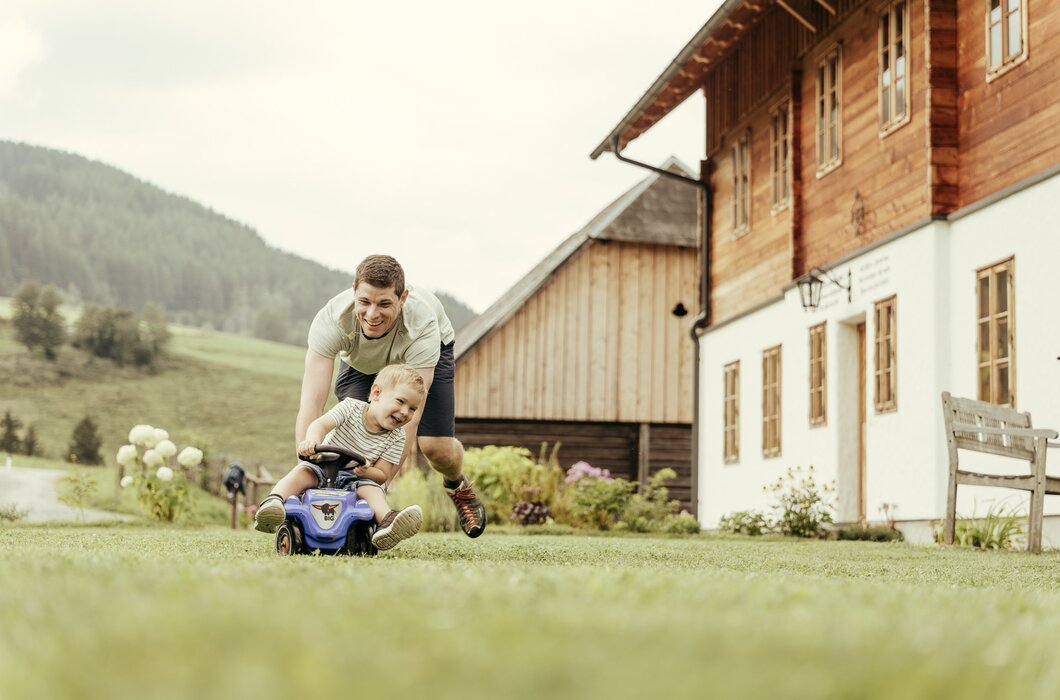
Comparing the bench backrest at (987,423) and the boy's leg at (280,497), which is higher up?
the bench backrest at (987,423)

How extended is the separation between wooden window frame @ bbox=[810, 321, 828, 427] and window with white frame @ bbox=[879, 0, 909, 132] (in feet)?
8.47

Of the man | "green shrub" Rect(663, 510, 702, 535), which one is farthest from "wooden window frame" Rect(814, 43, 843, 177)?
the man

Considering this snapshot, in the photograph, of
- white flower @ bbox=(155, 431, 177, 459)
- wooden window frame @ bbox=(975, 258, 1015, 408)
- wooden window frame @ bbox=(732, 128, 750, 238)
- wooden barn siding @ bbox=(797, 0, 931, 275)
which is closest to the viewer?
wooden window frame @ bbox=(975, 258, 1015, 408)

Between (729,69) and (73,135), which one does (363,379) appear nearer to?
(729,69)

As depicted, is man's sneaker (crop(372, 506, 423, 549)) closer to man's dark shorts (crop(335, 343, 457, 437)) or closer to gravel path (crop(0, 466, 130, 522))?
man's dark shorts (crop(335, 343, 457, 437))

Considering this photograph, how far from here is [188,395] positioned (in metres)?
61.2

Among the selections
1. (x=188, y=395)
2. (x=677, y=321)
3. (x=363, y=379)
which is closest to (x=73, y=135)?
(x=188, y=395)

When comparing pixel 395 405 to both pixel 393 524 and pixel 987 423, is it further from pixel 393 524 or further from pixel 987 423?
pixel 987 423

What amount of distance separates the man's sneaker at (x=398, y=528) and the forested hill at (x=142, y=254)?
3274 inches

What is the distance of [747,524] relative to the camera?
1442 cm

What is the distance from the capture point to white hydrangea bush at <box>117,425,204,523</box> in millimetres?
13727

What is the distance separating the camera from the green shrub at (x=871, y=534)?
482 inches

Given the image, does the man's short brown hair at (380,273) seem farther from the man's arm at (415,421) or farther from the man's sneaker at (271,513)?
the man's sneaker at (271,513)

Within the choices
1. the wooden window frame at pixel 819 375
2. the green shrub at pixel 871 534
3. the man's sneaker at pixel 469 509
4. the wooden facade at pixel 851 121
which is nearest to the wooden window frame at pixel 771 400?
the wooden facade at pixel 851 121
